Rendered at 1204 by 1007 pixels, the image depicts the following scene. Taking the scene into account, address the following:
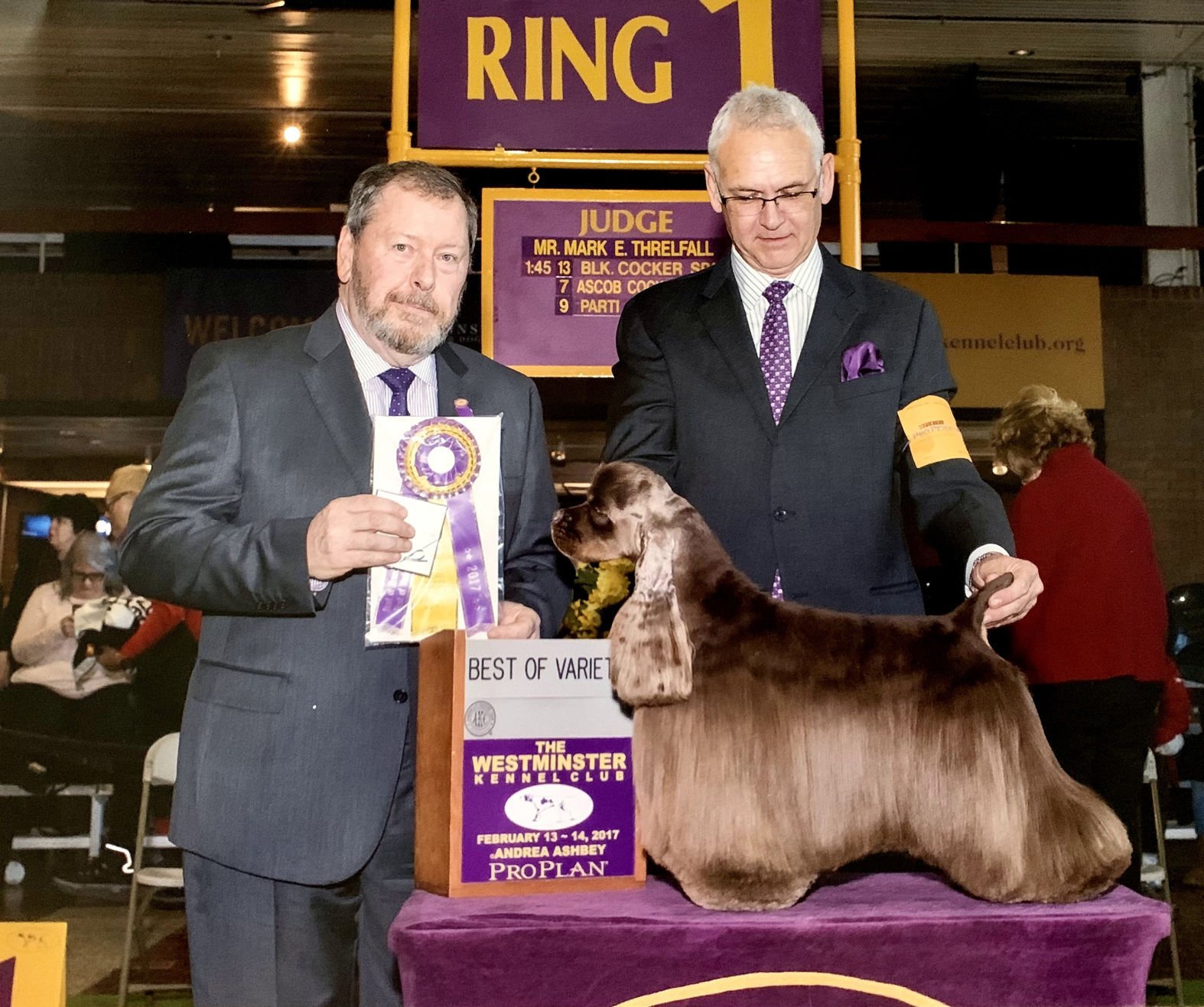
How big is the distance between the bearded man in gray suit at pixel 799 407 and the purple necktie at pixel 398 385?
1.02ft

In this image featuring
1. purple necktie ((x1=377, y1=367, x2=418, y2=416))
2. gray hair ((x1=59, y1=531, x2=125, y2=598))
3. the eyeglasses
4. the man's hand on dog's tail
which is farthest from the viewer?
gray hair ((x1=59, y1=531, x2=125, y2=598))

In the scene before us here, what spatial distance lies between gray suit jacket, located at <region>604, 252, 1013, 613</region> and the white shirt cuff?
0.05 meters

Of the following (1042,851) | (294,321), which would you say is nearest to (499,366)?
(1042,851)

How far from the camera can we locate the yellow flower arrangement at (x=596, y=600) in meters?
2.43

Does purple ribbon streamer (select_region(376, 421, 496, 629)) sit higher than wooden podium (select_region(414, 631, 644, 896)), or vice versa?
purple ribbon streamer (select_region(376, 421, 496, 629))

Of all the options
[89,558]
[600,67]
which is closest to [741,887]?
[600,67]

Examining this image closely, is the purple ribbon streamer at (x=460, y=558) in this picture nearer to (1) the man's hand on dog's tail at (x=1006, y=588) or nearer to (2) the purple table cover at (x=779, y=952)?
(2) the purple table cover at (x=779, y=952)

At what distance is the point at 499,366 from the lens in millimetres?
1903

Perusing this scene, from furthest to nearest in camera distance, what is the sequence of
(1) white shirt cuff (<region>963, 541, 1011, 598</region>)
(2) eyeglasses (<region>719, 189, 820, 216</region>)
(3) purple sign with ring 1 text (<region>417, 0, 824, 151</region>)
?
(3) purple sign with ring 1 text (<region>417, 0, 824, 151</region>) < (2) eyeglasses (<region>719, 189, 820, 216</region>) < (1) white shirt cuff (<region>963, 541, 1011, 598</region>)

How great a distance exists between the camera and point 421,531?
1583 mm

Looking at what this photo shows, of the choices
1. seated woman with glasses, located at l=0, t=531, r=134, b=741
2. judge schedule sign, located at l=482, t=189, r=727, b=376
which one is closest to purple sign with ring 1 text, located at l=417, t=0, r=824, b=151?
judge schedule sign, located at l=482, t=189, r=727, b=376

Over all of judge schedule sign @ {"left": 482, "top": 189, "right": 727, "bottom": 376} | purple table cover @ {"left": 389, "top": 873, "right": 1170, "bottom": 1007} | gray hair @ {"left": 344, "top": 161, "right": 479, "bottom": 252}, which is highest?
judge schedule sign @ {"left": 482, "top": 189, "right": 727, "bottom": 376}

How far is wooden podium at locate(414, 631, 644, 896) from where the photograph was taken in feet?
4.85

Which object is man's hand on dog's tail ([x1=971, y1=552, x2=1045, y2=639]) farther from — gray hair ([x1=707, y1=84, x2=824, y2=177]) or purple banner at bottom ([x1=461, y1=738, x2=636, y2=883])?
gray hair ([x1=707, y1=84, x2=824, y2=177])
